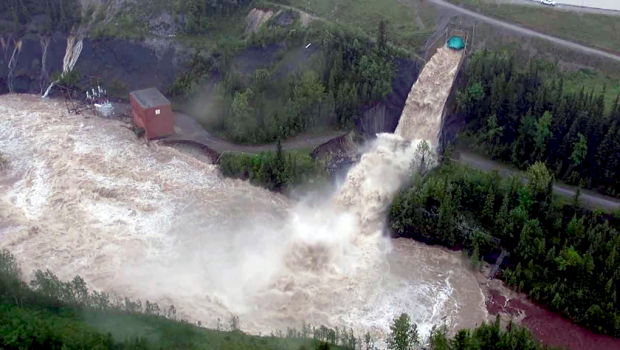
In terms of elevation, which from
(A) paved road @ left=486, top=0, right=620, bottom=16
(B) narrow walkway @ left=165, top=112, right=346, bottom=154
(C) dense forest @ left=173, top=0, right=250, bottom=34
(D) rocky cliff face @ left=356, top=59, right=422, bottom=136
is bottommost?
(B) narrow walkway @ left=165, top=112, right=346, bottom=154

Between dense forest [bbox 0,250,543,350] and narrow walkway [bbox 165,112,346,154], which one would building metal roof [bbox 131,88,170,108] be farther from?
dense forest [bbox 0,250,543,350]

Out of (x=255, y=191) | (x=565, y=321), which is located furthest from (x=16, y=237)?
(x=565, y=321)

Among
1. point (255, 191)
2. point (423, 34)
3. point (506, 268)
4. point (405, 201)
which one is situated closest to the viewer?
point (506, 268)

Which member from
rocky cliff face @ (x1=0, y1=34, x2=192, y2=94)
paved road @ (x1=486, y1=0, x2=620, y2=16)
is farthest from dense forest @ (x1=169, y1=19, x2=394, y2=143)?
paved road @ (x1=486, y1=0, x2=620, y2=16)

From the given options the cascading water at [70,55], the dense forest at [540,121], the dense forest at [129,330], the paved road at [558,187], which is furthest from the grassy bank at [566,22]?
the cascading water at [70,55]

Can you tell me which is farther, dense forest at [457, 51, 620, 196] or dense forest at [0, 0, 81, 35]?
dense forest at [0, 0, 81, 35]

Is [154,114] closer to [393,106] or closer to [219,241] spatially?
[219,241]

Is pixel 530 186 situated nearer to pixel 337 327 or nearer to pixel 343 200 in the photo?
pixel 343 200
